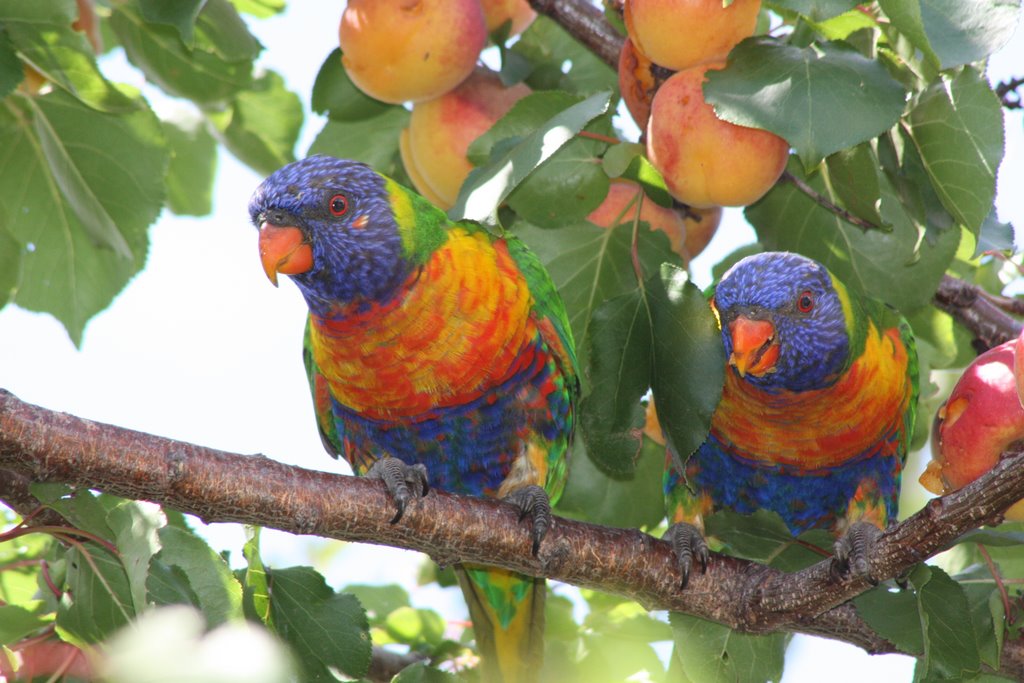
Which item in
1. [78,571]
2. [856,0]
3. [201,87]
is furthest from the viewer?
[201,87]

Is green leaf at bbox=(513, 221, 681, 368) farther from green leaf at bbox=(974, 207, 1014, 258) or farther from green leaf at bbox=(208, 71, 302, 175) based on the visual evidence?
green leaf at bbox=(208, 71, 302, 175)

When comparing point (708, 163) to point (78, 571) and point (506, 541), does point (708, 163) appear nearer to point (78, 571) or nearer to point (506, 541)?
point (506, 541)

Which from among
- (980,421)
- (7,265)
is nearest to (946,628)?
(980,421)

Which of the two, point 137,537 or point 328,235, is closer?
point 137,537

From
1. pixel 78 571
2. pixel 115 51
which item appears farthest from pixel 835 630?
pixel 115 51

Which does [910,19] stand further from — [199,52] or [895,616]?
[199,52]

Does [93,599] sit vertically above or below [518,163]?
below

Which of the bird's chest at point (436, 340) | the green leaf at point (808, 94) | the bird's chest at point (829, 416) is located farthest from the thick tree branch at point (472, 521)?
the green leaf at point (808, 94)

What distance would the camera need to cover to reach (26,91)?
323cm

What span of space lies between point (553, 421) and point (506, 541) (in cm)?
58

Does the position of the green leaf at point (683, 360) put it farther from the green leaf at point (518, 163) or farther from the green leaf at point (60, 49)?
the green leaf at point (60, 49)

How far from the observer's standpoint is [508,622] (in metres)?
3.47

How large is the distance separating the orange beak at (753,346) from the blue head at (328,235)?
943 mm

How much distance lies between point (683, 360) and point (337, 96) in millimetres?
1465
